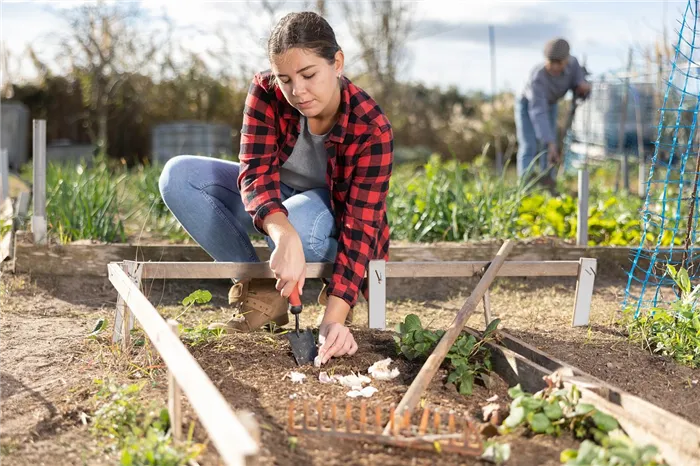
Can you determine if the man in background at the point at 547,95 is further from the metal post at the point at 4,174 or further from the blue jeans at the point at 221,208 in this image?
the metal post at the point at 4,174

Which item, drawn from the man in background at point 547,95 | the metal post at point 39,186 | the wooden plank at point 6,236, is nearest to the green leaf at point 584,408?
the metal post at point 39,186

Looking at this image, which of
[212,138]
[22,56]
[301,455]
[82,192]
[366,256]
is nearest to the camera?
[301,455]

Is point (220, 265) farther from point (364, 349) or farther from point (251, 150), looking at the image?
point (364, 349)

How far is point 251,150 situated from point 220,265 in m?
0.44

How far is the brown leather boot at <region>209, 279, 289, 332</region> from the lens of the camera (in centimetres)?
270

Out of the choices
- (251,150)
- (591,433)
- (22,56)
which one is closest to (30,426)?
(251,150)

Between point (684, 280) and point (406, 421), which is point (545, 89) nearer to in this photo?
point (684, 280)

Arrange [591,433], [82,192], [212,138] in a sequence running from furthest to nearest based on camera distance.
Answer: [212,138] < [82,192] < [591,433]

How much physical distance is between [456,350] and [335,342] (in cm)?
38

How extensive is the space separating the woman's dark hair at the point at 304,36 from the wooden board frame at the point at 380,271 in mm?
817

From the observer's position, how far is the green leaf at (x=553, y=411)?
182 centimetres

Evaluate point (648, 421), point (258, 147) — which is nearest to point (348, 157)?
point (258, 147)

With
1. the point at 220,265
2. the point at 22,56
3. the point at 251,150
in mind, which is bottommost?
the point at 220,265

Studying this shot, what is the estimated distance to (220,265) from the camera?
8.98ft
